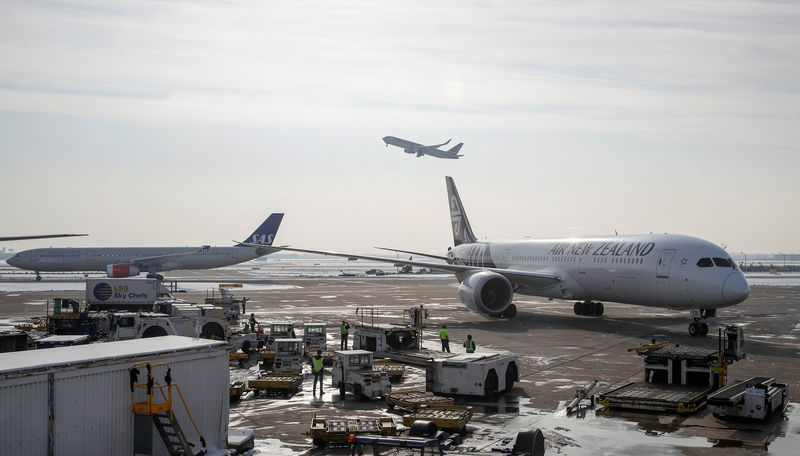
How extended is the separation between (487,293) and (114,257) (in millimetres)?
61949

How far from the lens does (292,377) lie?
2244 cm

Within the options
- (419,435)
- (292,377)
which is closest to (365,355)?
(292,377)

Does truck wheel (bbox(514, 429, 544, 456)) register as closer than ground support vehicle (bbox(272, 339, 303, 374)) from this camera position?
Yes

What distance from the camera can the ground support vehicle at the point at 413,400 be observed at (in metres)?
18.7

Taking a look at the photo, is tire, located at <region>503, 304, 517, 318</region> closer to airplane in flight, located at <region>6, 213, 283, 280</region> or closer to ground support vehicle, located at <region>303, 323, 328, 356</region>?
ground support vehicle, located at <region>303, 323, 328, 356</region>

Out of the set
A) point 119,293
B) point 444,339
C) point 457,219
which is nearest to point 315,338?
point 444,339

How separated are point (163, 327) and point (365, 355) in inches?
406

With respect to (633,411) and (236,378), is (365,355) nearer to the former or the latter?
(236,378)

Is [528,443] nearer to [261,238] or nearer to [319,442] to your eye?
[319,442]

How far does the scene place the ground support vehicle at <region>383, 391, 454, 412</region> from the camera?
18672 mm

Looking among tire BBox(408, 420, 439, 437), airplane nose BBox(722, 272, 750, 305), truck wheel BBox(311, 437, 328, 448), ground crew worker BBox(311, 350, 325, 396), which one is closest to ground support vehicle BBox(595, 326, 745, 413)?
tire BBox(408, 420, 439, 437)

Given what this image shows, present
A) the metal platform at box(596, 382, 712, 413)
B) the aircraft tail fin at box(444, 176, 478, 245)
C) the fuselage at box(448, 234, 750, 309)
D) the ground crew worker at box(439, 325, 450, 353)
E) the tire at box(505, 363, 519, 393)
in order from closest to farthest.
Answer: the metal platform at box(596, 382, 712, 413) → the tire at box(505, 363, 519, 393) → the ground crew worker at box(439, 325, 450, 353) → the fuselage at box(448, 234, 750, 309) → the aircraft tail fin at box(444, 176, 478, 245)

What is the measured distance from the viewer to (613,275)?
38.3 metres

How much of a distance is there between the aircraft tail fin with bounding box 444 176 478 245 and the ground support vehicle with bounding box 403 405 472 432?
40.5m
